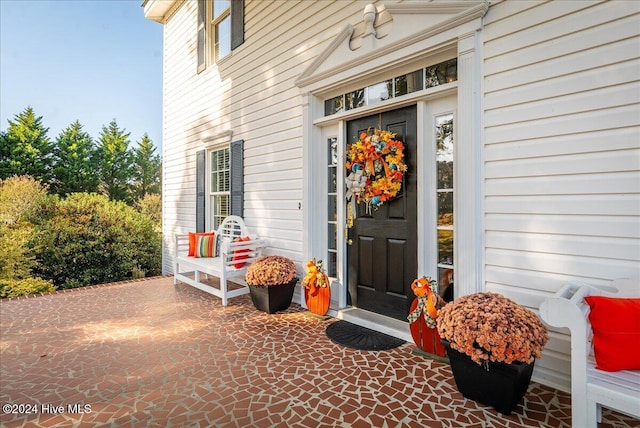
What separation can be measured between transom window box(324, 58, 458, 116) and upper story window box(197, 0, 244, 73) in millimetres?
2506

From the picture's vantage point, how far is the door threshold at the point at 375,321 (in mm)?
2889

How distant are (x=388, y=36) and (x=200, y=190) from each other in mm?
4002

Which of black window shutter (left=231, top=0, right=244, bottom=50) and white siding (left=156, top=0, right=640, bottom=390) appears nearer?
white siding (left=156, top=0, right=640, bottom=390)

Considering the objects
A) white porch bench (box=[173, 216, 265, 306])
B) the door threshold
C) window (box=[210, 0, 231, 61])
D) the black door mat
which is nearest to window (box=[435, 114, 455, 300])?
the door threshold

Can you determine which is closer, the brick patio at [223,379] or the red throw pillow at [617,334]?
the red throw pillow at [617,334]

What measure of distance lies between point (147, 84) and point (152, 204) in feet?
39.2

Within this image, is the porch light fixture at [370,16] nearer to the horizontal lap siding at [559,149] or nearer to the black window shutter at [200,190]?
the horizontal lap siding at [559,149]

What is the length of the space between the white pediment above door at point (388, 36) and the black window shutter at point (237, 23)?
5.74ft

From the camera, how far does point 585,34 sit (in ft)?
6.49

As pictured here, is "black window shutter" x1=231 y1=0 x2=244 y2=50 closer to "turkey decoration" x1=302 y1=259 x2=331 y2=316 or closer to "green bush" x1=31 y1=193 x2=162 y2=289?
"turkey decoration" x1=302 y1=259 x2=331 y2=316

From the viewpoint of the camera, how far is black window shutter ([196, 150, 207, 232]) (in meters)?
5.62

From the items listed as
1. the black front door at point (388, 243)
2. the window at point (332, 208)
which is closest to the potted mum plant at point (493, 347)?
the black front door at point (388, 243)

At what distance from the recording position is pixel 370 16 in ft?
9.95

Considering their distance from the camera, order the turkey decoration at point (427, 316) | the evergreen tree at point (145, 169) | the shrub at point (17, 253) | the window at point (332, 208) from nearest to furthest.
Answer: the turkey decoration at point (427, 316) → the window at point (332, 208) → the shrub at point (17, 253) → the evergreen tree at point (145, 169)
